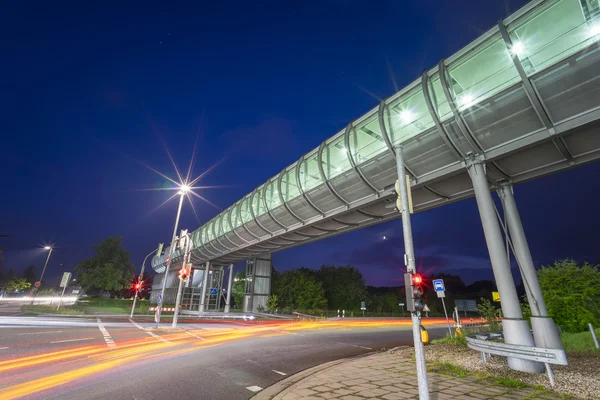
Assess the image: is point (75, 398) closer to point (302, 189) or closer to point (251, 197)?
point (302, 189)

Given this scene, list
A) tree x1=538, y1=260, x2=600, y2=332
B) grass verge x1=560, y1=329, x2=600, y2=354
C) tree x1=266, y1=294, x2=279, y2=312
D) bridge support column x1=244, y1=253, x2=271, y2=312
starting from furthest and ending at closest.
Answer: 1. bridge support column x1=244, y1=253, x2=271, y2=312
2. tree x1=266, y1=294, x2=279, y2=312
3. tree x1=538, y1=260, x2=600, y2=332
4. grass verge x1=560, y1=329, x2=600, y2=354

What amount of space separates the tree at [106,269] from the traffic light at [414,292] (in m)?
56.7

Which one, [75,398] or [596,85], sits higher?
[596,85]

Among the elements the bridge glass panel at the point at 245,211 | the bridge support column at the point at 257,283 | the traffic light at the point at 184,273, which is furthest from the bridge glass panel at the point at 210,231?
the traffic light at the point at 184,273

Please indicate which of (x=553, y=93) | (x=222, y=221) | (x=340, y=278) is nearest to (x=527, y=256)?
Answer: (x=553, y=93)

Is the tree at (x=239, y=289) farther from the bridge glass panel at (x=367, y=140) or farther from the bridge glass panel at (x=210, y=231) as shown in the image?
the bridge glass panel at (x=367, y=140)

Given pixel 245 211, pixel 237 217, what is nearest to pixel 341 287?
pixel 237 217

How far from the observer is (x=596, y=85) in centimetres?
824

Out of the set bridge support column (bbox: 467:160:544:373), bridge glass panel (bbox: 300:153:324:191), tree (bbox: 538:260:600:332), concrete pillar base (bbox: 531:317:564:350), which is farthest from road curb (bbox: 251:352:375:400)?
tree (bbox: 538:260:600:332)

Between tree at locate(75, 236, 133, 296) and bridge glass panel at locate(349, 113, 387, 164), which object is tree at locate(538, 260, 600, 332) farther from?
tree at locate(75, 236, 133, 296)

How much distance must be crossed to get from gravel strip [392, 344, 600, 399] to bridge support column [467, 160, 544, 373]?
465 mm

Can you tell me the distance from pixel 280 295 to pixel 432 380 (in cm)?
3803

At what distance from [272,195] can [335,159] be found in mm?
8210

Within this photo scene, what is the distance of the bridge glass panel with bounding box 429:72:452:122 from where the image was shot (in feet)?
36.3
